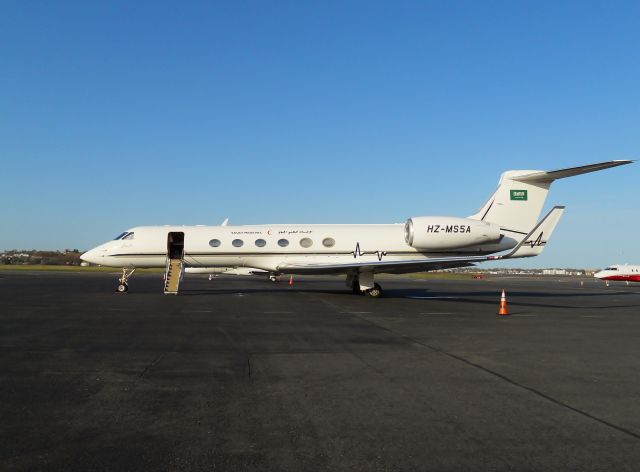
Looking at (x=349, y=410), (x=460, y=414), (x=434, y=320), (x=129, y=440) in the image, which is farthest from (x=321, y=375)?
(x=434, y=320)

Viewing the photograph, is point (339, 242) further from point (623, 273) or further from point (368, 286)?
point (623, 273)

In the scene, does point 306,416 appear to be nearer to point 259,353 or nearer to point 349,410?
point 349,410

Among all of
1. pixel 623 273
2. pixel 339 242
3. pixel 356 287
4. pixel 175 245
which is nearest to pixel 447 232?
pixel 339 242

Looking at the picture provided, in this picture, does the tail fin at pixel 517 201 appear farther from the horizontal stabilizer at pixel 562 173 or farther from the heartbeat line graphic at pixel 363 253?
the heartbeat line graphic at pixel 363 253

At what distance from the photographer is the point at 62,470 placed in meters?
3.45

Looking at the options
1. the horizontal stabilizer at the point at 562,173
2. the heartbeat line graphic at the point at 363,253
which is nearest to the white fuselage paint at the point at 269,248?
the heartbeat line graphic at the point at 363,253

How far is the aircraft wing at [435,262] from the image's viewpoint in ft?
59.7

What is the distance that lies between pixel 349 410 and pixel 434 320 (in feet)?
27.5

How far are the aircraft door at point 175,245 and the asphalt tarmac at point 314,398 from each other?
10.7m

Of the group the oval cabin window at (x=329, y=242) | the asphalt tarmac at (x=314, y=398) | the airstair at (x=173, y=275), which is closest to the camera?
the asphalt tarmac at (x=314, y=398)

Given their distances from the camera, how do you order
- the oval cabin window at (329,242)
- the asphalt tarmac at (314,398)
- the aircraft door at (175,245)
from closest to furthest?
the asphalt tarmac at (314,398), the oval cabin window at (329,242), the aircraft door at (175,245)

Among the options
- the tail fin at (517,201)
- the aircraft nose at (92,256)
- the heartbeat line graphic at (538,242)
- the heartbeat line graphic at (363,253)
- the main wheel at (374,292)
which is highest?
the tail fin at (517,201)

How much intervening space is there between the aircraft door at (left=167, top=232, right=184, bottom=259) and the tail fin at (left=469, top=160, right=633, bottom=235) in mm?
13234

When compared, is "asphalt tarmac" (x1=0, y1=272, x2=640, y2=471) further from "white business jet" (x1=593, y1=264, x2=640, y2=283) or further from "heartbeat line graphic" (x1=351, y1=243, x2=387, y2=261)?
"white business jet" (x1=593, y1=264, x2=640, y2=283)
